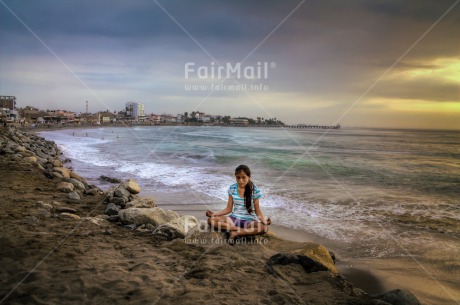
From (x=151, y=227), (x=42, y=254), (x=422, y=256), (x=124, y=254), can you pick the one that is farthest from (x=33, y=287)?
(x=422, y=256)

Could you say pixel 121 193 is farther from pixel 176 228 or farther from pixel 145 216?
pixel 176 228

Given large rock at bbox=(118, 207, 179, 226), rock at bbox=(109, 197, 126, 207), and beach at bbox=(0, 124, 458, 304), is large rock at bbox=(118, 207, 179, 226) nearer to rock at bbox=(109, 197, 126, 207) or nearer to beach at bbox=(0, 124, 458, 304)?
beach at bbox=(0, 124, 458, 304)

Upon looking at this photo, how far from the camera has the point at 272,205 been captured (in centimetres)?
966

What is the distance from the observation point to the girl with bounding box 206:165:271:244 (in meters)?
5.28

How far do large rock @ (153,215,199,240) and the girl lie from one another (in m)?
0.48

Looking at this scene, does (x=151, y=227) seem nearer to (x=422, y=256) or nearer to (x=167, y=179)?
(x=422, y=256)

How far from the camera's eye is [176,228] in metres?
5.51

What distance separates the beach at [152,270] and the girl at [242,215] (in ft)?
0.73

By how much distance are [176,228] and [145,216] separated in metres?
0.86

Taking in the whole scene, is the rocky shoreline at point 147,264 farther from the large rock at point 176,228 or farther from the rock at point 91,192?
the rock at point 91,192

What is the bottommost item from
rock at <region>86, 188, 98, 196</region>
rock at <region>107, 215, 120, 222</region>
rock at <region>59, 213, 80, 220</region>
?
rock at <region>86, 188, 98, 196</region>

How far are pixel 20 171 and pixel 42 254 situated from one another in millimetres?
7101

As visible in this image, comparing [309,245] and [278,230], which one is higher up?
[309,245]

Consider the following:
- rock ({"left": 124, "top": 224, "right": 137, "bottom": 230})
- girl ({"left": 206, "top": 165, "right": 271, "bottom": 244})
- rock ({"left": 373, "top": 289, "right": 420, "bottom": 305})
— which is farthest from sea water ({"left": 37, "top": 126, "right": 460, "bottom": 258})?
rock ({"left": 124, "top": 224, "right": 137, "bottom": 230})
